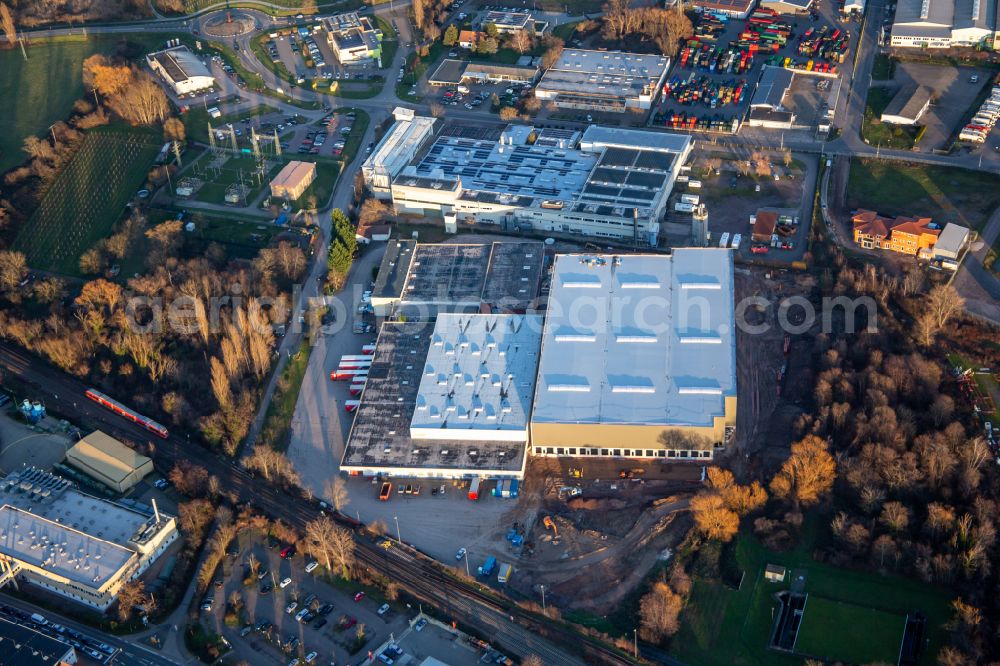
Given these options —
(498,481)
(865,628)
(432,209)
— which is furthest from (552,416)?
(432,209)

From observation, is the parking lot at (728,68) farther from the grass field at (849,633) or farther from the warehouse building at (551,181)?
the grass field at (849,633)

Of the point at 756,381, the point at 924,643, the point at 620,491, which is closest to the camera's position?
Answer: the point at 924,643

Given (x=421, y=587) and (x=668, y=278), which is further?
(x=668, y=278)

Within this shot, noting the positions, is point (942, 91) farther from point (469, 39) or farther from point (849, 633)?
point (849, 633)

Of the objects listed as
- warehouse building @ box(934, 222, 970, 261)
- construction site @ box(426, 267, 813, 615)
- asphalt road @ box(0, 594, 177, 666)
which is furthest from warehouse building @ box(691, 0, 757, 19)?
asphalt road @ box(0, 594, 177, 666)

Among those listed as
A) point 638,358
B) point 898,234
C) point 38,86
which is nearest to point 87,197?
point 38,86

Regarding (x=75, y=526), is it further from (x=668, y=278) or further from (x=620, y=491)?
(x=668, y=278)
